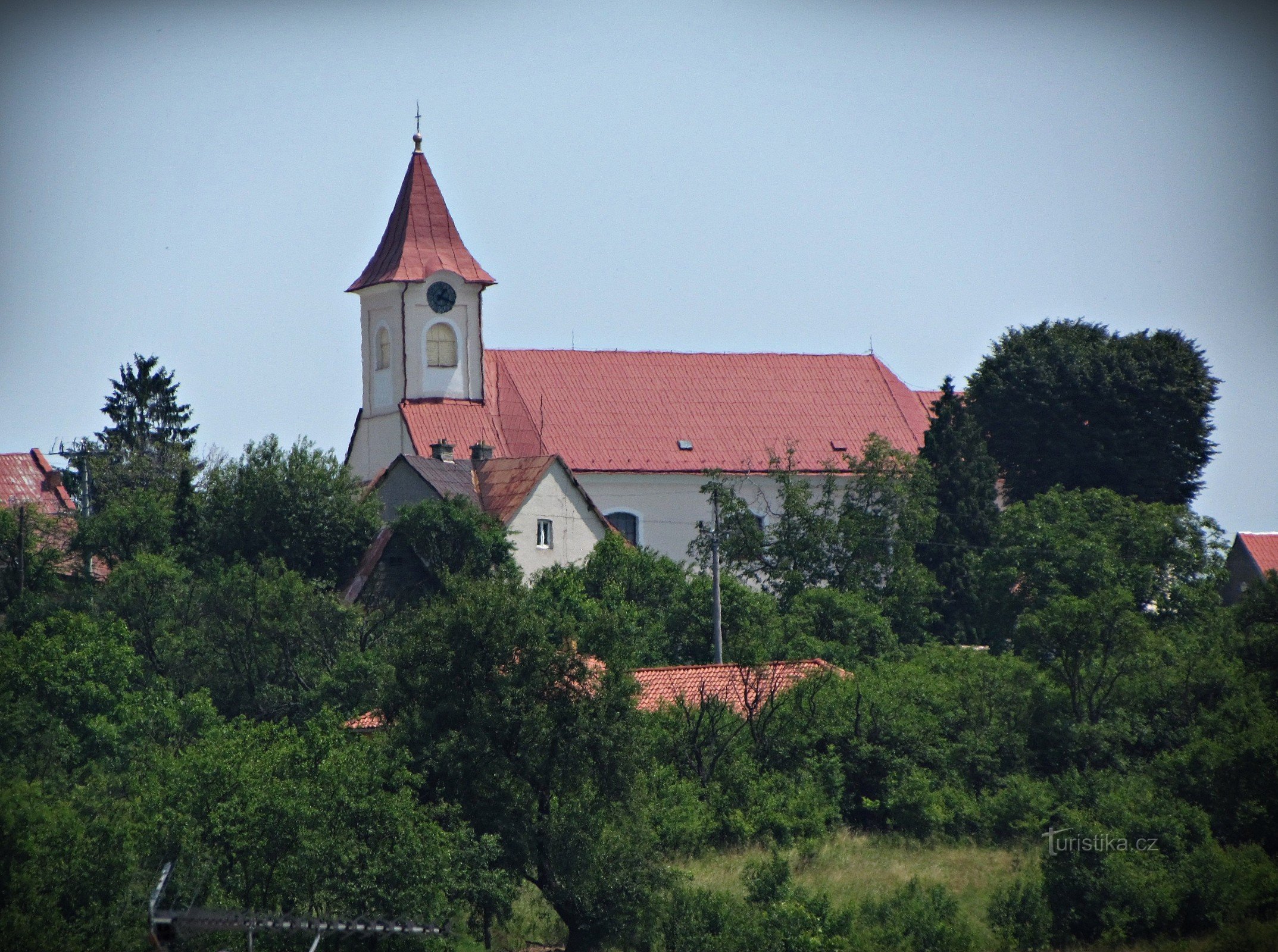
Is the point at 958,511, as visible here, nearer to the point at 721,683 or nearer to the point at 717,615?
the point at 717,615

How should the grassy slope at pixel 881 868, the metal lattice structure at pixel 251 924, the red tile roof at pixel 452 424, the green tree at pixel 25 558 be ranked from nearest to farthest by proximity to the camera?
1. the metal lattice structure at pixel 251 924
2. the grassy slope at pixel 881 868
3. the green tree at pixel 25 558
4. the red tile roof at pixel 452 424

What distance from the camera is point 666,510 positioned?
60.8 m

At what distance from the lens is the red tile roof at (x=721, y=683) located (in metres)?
41.5

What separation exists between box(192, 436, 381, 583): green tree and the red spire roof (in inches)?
420

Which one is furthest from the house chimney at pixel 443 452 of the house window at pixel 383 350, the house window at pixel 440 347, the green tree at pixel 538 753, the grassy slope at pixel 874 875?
the green tree at pixel 538 753

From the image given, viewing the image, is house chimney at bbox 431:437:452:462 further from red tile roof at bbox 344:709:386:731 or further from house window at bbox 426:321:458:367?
red tile roof at bbox 344:709:386:731

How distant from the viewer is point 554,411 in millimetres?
61938

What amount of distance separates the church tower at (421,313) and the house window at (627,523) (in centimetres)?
527

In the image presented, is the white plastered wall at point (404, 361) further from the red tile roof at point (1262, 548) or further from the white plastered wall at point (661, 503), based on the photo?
the red tile roof at point (1262, 548)

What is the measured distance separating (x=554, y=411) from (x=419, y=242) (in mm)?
6178

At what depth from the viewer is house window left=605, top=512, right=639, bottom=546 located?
6041 centimetres

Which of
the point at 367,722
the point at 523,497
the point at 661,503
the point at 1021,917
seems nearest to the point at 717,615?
the point at 367,722

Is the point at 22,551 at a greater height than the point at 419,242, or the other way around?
the point at 419,242

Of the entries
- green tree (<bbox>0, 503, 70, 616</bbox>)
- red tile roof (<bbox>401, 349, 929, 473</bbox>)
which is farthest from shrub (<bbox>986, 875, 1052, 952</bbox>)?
red tile roof (<bbox>401, 349, 929, 473</bbox>)
